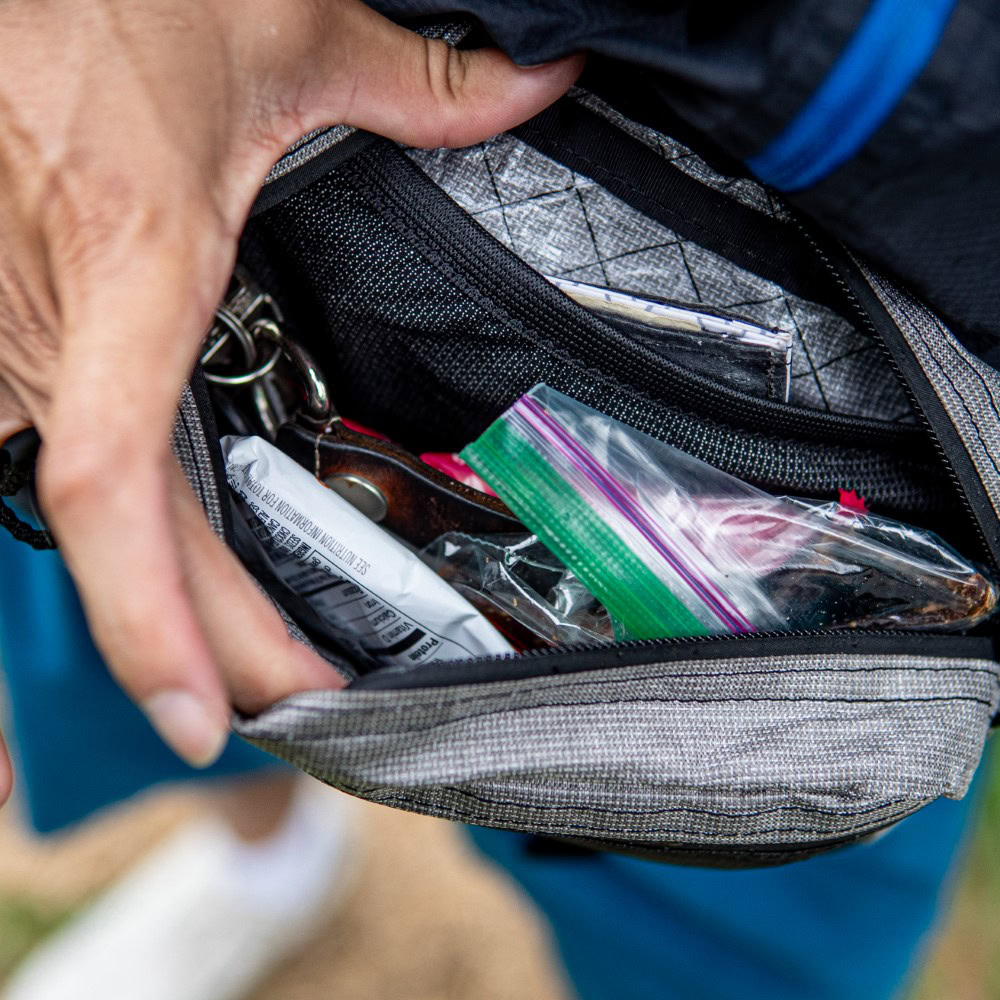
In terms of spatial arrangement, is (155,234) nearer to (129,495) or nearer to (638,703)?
(129,495)

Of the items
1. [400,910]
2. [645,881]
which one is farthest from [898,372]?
[400,910]

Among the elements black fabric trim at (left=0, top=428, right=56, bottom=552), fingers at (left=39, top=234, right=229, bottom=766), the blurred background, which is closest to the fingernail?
fingers at (left=39, top=234, right=229, bottom=766)

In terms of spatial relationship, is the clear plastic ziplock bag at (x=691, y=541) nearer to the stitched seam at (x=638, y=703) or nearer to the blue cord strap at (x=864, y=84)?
the stitched seam at (x=638, y=703)

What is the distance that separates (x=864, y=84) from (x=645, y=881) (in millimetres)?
749

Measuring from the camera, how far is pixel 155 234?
1.07 ft

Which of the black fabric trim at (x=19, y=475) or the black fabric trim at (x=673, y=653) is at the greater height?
the black fabric trim at (x=673, y=653)

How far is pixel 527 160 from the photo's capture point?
0.50 metres

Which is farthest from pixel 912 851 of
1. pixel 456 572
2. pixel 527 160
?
pixel 527 160

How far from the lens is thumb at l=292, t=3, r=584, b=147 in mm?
407

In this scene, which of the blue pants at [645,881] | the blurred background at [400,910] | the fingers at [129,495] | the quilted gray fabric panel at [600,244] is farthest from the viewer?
the blurred background at [400,910]

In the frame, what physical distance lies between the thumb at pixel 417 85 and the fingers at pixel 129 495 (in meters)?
0.15

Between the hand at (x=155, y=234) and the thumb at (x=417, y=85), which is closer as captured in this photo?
the hand at (x=155, y=234)

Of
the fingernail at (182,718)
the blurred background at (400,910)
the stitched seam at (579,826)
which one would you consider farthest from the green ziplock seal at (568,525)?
the blurred background at (400,910)

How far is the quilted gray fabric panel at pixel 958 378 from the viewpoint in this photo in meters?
0.46
